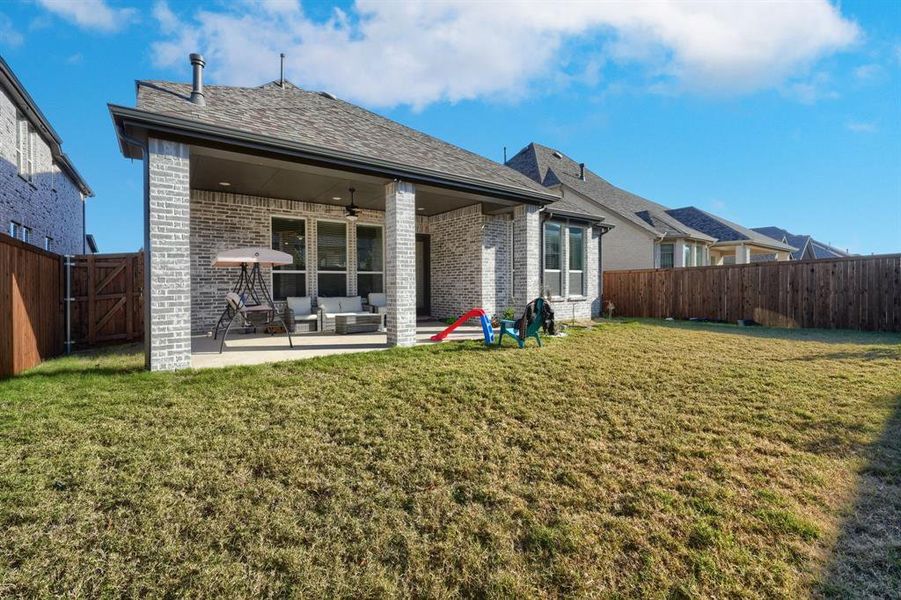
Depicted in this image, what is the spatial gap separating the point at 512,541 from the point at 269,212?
9.66 meters

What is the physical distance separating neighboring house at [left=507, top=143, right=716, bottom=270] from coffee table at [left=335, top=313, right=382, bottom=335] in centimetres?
1154

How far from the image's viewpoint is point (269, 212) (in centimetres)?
991

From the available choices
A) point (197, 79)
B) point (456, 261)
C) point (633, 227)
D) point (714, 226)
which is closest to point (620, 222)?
point (633, 227)

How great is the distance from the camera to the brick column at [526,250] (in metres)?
9.50

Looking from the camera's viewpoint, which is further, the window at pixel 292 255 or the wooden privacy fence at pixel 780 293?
the wooden privacy fence at pixel 780 293

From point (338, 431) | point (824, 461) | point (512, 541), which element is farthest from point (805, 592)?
point (338, 431)

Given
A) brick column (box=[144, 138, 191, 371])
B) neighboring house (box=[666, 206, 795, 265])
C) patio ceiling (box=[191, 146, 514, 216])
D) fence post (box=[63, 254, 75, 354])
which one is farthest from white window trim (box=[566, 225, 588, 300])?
neighboring house (box=[666, 206, 795, 265])

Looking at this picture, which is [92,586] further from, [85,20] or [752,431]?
[85,20]

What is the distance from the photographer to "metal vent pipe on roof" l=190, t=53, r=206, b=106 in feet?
20.6

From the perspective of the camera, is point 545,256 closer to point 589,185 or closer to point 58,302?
point 589,185

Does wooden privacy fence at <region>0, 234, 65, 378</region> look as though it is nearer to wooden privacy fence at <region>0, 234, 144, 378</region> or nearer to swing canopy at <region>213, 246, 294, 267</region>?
wooden privacy fence at <region>0, 234, 144, 378</region>

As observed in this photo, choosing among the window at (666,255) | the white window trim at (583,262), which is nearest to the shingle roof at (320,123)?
the white window trim at (583,262)

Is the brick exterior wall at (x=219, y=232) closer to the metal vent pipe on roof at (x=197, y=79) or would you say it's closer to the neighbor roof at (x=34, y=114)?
the metal vent pipe on roof at (x=197, y=79)

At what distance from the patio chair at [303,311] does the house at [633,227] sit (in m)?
12.1
